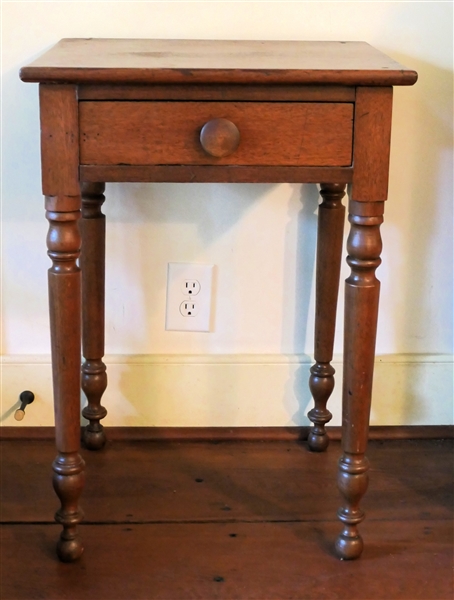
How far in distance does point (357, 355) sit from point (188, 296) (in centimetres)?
45

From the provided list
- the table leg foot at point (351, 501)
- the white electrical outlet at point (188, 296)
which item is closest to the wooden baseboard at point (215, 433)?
the white electrical outlet at point (188, 296)

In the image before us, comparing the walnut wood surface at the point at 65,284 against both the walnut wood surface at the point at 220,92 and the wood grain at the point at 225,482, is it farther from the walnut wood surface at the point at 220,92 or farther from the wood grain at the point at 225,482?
the wood grain at the point at 225,482

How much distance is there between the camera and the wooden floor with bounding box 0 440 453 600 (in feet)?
3.19

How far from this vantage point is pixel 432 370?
4.49ft

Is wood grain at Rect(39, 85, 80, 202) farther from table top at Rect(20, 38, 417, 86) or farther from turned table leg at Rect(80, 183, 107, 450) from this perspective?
turned table leg at Rect(80, 183, 107, 450)

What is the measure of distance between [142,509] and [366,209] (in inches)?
23.2

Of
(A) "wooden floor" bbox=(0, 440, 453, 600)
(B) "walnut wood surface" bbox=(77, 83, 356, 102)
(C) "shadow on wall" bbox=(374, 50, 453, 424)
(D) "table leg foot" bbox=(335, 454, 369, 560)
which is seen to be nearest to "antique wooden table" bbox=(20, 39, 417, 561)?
(B) "walnut wood surface" bbox=(77, 83, 356, 102)

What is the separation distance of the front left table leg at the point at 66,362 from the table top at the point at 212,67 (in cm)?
17

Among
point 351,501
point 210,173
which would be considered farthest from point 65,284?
point 351,501

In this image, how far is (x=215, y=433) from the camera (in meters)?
1.36

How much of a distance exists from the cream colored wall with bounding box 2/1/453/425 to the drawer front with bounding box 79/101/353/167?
40 centimetres

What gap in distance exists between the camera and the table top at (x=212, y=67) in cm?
85

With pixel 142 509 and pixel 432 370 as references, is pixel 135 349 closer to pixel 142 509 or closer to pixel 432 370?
pixel 142 509

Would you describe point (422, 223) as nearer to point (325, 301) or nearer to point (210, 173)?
point (325, 301)
